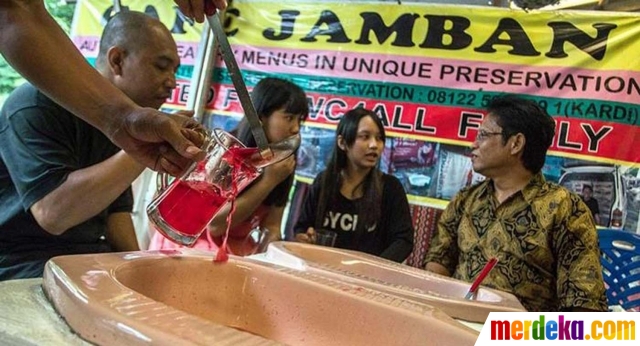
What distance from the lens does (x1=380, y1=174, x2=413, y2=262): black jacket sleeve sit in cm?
198

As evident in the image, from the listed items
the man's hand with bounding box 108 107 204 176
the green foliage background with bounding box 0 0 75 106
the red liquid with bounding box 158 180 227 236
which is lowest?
the red liquid with bounding box 158 180 227 236

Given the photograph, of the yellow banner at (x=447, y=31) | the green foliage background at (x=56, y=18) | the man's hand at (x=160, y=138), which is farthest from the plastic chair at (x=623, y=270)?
the green foliage background at (x=56, y=18)

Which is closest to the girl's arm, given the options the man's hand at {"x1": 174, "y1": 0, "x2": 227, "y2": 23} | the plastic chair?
the man's hand at {"x1": 174, "y1": 0, "x2": 227, "y2": 23}

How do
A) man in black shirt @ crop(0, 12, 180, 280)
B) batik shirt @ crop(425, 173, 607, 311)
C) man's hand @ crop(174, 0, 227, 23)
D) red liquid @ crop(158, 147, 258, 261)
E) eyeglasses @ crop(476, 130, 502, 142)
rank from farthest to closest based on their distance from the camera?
eyeglasses @ crop(476, 130, 502, 142) < batik shirt @ crop(425, 173, 607, 311) < man in black shirt @ crop(0, 12, 180, 280) < man's hand @ crop(174, 0, 227, 23) < red liquid @ crop(158, 147, 258, 261)

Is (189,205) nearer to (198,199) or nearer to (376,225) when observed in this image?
(198,199)

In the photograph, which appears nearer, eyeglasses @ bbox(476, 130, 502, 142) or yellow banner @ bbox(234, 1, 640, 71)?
eyeglasses @ bbox(476, 130, 502, 142)

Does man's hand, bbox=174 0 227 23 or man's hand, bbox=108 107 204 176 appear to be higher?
man's hand, bbox=174 0 227 23

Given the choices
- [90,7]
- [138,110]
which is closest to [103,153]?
[138,110]

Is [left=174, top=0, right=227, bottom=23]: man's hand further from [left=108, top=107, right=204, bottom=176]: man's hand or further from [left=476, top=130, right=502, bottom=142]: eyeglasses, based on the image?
[left=476, top=130, right=502, bottom=142]: eyeglasses

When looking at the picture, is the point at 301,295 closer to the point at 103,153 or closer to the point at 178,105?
the point at 103,153

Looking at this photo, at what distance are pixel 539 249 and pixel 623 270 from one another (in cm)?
51

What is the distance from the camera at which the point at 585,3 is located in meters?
2.22

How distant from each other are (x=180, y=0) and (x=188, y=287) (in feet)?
1.58

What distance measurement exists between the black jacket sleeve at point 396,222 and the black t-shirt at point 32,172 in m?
1.04
